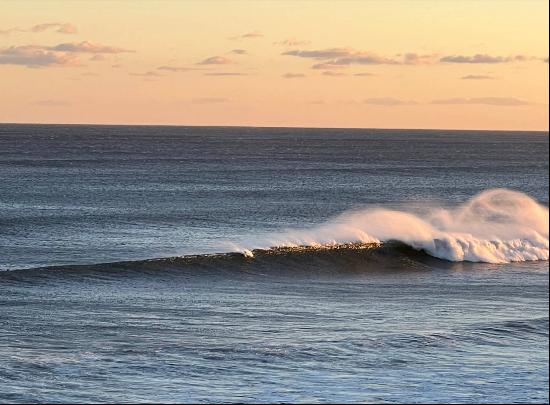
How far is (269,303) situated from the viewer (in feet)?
95.7

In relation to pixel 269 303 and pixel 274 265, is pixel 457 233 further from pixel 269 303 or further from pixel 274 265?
pixel 269 303

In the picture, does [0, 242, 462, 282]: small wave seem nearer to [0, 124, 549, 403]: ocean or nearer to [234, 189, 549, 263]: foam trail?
[0, 124, 549, 403]: ocean

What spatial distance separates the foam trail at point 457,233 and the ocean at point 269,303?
0.38 ft

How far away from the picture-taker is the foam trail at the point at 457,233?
38688 mm

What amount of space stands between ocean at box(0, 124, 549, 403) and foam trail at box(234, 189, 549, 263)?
117 millimetres

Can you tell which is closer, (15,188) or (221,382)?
(221,382)

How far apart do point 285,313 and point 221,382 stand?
7623mm

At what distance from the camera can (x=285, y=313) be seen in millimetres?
→ 26891

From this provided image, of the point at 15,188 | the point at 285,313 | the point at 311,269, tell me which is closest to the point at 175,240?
the point at 311,269

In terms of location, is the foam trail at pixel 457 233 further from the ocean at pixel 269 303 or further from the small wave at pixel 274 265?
the small wave at pixel 274 265

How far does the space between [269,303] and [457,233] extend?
15.3m

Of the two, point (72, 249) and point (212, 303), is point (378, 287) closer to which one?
A: point (212, 303)

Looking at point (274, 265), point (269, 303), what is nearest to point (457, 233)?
point (274, 265)

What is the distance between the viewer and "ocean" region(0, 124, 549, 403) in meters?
19.2
